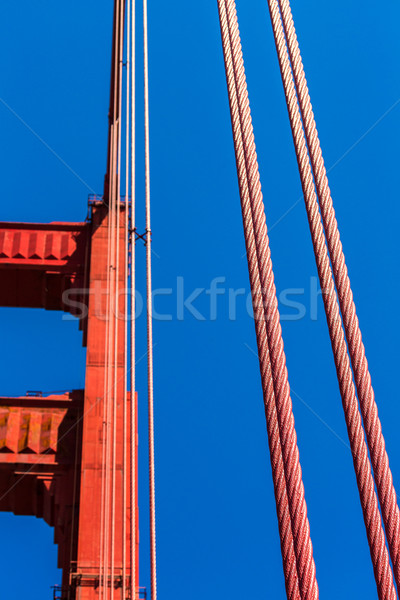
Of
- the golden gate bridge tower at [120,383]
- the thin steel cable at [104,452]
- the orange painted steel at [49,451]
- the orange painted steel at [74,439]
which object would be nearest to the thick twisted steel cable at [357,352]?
the golden gate bridge tower at [120,383]

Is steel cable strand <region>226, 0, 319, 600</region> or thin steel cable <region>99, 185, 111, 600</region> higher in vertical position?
thin steel cable <region>99, 185, 111, 600</region>

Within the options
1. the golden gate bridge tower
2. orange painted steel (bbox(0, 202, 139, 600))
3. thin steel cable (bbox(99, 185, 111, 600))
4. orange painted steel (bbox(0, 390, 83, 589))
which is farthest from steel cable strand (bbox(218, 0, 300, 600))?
orange painted steel (bbox(0, 390, 83, 589))

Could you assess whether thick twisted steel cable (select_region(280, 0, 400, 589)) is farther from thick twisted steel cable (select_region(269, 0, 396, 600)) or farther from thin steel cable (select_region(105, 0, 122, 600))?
thin steel cable (select_region(105, 0, 122, 600))

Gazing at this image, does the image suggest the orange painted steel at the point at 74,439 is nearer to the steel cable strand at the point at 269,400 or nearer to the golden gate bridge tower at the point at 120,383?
the golden gate bridge tower at the point at 120,383

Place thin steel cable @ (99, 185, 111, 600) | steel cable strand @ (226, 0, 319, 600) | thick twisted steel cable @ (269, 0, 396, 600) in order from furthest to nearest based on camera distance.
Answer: thin steel cable @ (99, 185, 111, 600), steel cable strand @ (226, 0, 319, 600), thick twisted steel cable @ (269, 0, 396, 600)

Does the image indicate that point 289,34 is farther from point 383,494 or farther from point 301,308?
point 301,308

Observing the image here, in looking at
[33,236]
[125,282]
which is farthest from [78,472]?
[33,236]

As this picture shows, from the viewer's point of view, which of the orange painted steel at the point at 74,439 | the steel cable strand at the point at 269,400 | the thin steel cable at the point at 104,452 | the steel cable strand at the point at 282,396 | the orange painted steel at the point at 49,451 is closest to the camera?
the steel cable strand at the point at 282,396

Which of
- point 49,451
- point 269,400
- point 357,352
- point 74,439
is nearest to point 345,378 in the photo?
point 357,352

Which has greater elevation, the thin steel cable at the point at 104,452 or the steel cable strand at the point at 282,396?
the thin steel cable at the point at 104,452
